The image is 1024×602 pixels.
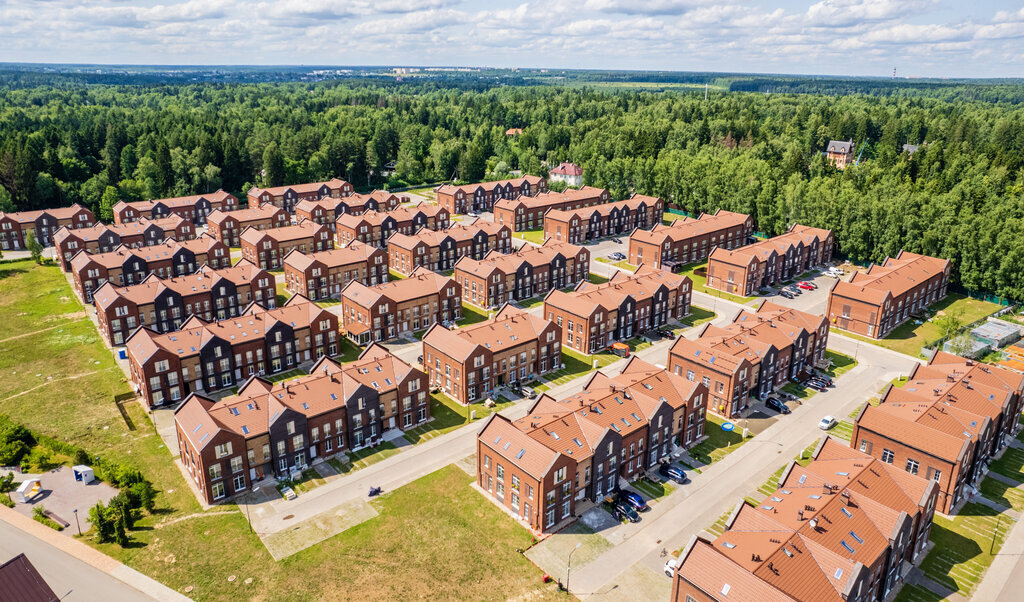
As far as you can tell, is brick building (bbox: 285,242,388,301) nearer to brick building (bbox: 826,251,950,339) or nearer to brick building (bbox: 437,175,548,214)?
brick building (bbox: 437,175,548,214)

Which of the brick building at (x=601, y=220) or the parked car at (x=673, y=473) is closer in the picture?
the parked car at (x=673, y=473)

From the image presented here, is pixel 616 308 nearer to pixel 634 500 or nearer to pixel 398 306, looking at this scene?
pixel 398 306

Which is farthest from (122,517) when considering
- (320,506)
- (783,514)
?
(783,514)

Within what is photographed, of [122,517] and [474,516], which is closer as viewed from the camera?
[122,517]

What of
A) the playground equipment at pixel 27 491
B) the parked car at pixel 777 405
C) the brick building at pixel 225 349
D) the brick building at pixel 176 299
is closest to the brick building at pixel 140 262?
the brick building at pixel 176 299

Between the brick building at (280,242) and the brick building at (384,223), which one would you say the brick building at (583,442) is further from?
the brick building at (384,223)

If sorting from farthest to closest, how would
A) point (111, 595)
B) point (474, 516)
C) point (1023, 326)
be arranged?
point (1023, 326)
point (474, 516)
point (111, 595)

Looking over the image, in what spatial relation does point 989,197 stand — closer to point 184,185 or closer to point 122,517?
point 122,517
